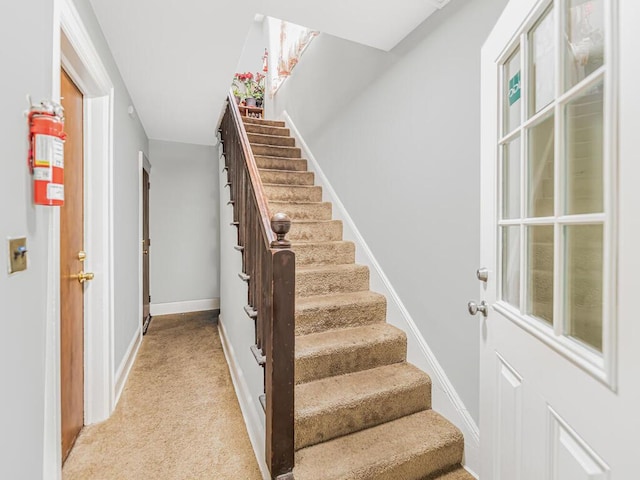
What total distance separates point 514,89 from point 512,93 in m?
0.02

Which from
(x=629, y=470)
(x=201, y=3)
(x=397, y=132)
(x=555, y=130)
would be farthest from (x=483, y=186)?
(x=201, y=3)

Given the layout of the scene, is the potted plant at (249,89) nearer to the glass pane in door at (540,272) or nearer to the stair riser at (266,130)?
the stair riser at (266,130)

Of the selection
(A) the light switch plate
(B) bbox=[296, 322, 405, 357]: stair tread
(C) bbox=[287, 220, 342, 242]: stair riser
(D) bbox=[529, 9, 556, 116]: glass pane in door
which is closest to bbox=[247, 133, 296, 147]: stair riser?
(C) bbox=[287, 220, 342, 242]: stair riser

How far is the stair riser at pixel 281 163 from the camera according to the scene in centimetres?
338

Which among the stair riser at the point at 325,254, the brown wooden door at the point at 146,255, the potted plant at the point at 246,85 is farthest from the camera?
the potted plant at the point at 246,85

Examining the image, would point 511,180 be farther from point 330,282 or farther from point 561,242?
Result: point 330,282

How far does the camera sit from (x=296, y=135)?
398 cm

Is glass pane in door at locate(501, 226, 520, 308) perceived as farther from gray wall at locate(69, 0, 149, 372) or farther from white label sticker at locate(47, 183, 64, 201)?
gray wall at locate(69, 0, 149, 372)

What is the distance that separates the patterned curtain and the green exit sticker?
10.1ft

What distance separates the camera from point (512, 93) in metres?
1.02

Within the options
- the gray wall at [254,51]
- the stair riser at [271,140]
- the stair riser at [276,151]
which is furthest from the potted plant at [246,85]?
the stair riser at [276,151]

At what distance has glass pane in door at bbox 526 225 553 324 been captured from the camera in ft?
2.73

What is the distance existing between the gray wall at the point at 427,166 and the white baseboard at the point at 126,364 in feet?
6.93

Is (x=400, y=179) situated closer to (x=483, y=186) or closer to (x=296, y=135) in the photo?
(x=483, y=186)
